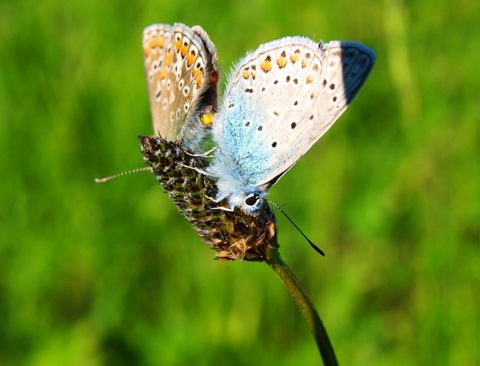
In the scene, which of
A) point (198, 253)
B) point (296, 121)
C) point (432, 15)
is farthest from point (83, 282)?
point (432, 15)

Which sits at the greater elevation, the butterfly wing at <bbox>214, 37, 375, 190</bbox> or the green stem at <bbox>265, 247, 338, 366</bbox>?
the butterfly wing at <bbox>214, 37, 375, 190</bbox>

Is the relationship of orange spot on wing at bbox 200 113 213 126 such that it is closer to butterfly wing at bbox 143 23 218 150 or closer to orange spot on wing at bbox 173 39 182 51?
butterfly wing at bbox 143 23 218 150

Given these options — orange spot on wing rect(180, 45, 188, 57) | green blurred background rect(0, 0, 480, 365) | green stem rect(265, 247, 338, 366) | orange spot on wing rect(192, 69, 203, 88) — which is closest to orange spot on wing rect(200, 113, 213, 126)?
orange spot on wing rect(192, 69, 203, 88)

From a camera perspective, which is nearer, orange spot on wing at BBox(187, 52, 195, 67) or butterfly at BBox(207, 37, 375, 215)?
butterfly at BBox(207, 37, 375, 215)

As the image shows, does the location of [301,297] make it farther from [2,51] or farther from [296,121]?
[2,51]

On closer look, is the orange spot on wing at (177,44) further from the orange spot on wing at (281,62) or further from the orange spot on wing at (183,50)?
the orange spot on wing at (281,62)

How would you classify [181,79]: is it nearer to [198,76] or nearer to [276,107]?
[198,76]

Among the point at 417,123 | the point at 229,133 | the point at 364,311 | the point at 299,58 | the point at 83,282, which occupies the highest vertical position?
the point at 299,58
